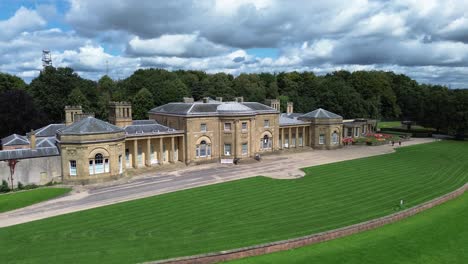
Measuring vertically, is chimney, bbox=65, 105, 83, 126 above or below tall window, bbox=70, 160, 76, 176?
above

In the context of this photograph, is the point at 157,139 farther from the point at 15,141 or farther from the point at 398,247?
the point at 398,247

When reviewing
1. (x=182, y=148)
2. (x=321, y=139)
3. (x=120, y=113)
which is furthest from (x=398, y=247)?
(x=321, y=139)

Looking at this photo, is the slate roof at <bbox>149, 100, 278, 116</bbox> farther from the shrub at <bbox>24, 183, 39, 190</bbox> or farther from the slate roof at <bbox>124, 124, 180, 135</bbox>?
the shrub at <bbox>24, 183, 39, 190</bbox>

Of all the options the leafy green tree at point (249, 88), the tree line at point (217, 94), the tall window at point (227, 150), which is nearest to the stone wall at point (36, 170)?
the tall window at point (227, 150)

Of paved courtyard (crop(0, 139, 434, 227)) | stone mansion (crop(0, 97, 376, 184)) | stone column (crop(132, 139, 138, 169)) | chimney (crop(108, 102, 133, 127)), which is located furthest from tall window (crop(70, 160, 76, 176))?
chimney (crop(108, 102, 133, 127))

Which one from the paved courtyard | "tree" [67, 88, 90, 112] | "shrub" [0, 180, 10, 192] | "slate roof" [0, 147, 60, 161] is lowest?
the paved courtyard

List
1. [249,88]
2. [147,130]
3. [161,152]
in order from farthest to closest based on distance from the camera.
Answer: [249,88] < [161,152] < [147,130]

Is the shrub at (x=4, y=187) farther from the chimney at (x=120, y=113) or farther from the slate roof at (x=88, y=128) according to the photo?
the chimney at (x=120, y=113)
